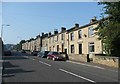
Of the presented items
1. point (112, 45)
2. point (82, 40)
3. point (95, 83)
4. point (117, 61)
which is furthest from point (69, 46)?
point (95, 83)

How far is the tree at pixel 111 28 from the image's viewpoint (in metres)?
29.9

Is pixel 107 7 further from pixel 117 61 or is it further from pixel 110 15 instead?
pixel 117 61

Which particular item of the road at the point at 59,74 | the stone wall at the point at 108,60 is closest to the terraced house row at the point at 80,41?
the stone wall at the point at 108,60

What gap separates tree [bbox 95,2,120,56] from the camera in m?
29.9

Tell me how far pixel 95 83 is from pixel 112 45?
1859 centimetres

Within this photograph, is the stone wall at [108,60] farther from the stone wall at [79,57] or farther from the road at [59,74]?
the stone wall at [79,57]

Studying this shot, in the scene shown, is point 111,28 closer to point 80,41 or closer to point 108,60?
point 108,60

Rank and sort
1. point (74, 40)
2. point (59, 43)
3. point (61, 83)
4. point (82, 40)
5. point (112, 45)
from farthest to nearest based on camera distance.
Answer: point (59, 43) → point (74, 40) → point (82, 40) → point (112, 45) → point (61, 83)

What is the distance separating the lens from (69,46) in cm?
5900

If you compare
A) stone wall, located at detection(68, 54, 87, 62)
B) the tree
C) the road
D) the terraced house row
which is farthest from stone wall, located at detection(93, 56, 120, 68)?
the terraced house row

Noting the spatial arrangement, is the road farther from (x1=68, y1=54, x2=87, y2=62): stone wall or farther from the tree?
(x1=68, y1=54, x2=87, y2=62): stone wall

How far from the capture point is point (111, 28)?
30.2 meters

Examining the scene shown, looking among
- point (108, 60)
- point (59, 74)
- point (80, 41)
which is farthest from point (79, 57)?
point (59, 74)

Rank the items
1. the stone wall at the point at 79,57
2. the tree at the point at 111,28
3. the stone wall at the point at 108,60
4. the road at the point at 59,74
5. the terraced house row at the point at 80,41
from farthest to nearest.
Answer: the terraced house row at the point at 80,41 < the stone wall at the point at 79,57 < the tree at the point at 111,28 < the stone wall at the point at 108,60 < the road at the point at 59,74
